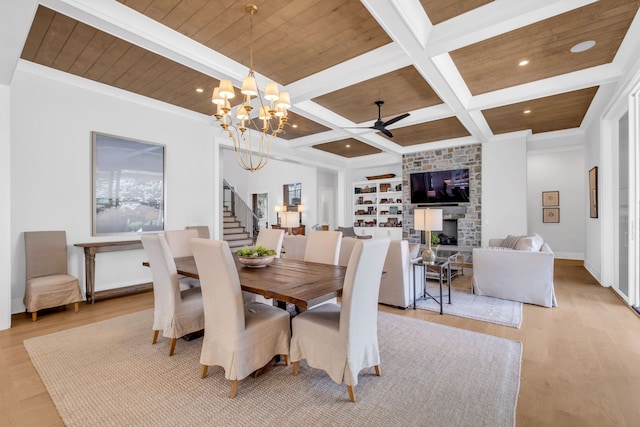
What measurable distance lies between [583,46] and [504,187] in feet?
12.5

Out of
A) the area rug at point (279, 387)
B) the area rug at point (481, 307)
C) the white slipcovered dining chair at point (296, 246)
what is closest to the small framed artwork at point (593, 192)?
the area rug at point (481, 307)

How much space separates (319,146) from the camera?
7797 mm

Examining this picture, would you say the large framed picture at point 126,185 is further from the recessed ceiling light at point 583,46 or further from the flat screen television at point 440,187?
the flat screen television at point 440,187

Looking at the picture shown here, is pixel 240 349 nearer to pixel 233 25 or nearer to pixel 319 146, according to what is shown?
pixel 233 25

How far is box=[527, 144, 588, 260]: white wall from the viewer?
7414 mm

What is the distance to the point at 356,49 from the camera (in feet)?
10.7

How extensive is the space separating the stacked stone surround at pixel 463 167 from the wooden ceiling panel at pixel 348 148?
122 centimetres

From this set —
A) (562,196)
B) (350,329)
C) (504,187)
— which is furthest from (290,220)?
(562,196)

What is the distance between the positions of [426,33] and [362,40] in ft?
2.04

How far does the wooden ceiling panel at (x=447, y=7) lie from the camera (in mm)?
2564

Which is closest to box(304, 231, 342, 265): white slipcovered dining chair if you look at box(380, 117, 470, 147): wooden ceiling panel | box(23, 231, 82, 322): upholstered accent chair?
box(23, 231, 82, 322): upholstered accent chair

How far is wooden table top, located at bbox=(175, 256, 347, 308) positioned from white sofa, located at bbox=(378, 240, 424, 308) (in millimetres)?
1167

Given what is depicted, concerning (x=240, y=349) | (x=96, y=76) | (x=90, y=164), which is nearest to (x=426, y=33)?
(x=240, y=349)

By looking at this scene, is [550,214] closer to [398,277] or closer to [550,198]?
[550,198]
